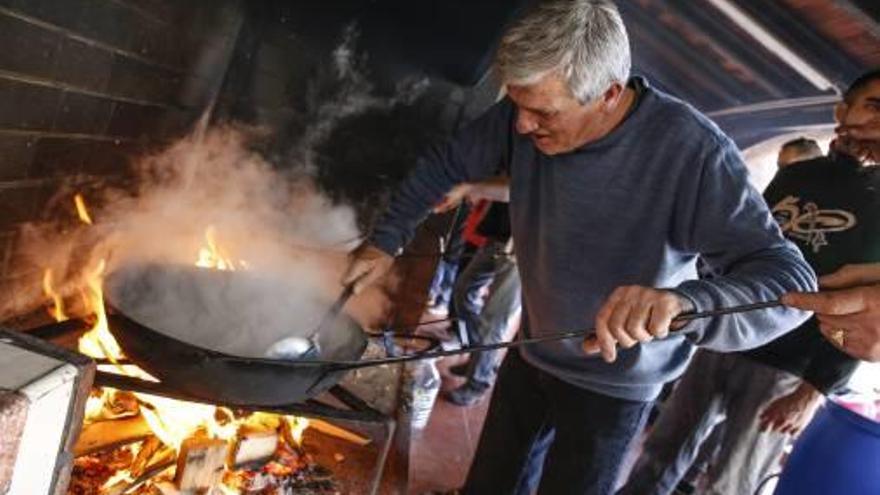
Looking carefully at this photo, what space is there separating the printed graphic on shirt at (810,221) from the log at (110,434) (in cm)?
319

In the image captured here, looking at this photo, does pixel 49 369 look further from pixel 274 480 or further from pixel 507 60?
pixel 274 480

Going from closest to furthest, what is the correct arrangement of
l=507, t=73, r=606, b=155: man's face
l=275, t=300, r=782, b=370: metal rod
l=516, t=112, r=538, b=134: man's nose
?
l=275, t=300, r=782, b=370: metal rod < l=507, t=73, r=606, b=155: man's face < l=516, t=112, r=538, b=134: man's nose

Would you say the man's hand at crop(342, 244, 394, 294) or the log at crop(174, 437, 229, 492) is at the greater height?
the man's hand at crop(342, 244, 394, 294)

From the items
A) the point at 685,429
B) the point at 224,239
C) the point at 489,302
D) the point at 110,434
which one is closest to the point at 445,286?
the point at 489,302

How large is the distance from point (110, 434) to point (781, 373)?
10.4ft

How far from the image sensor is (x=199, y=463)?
2.36 m

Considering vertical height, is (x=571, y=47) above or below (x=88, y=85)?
above

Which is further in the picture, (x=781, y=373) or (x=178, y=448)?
(x=781, y=373)

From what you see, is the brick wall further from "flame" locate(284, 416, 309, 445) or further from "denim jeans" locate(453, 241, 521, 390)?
"denim jeans" locate(453, 241, 521, 390)

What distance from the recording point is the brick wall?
221cm

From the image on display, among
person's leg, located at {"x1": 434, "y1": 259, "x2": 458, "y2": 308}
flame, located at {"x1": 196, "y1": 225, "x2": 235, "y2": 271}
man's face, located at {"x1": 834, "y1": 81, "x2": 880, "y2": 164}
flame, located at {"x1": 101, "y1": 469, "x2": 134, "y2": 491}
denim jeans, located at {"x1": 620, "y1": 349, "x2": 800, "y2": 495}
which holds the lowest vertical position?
person's leg, located at {"x1": 434, "y1": 259, "x2": 458, "y2": 308}

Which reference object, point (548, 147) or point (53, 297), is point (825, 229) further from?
point (53, 297)

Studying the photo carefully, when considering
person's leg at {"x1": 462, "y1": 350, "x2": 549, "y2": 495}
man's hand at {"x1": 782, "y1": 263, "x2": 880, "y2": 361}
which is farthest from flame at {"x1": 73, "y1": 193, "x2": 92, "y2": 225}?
man's hand at {"x1": 782, "y1": 263, "x2": 880, "y2": 361}

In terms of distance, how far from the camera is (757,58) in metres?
5.12
